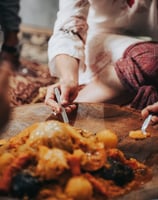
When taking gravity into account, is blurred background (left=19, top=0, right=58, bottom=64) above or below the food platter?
above

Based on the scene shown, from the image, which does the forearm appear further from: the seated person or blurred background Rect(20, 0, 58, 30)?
blurred background Rect(20, 0, 58, 30)

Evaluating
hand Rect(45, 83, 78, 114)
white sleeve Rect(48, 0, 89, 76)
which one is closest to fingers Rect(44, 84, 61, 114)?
hand Rect(45, 83, 78, 114)

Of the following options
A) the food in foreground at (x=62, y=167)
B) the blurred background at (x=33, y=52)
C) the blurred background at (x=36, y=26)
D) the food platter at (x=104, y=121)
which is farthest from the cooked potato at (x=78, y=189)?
the blurred background at (x=36, y=26)

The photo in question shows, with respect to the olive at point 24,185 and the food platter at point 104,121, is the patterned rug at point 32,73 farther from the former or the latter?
the olive at point 24,185

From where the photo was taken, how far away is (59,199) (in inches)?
50.9

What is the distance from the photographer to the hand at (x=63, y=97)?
1832 millimetres

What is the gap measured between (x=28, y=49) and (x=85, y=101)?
Answer: 0.40m

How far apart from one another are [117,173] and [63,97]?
53 cm

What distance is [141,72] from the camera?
6.11ft

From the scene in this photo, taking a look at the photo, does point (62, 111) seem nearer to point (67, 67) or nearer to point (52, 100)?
point (52, 100)

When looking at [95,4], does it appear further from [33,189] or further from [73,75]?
[33,189]

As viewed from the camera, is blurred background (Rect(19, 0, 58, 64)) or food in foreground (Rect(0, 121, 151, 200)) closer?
food in foreground (Rect(0, 121, 151, 200))

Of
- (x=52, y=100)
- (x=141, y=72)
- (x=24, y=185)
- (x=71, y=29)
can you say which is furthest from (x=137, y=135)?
(x=24, y=185)

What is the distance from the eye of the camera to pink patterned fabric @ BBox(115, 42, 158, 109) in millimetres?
1854
